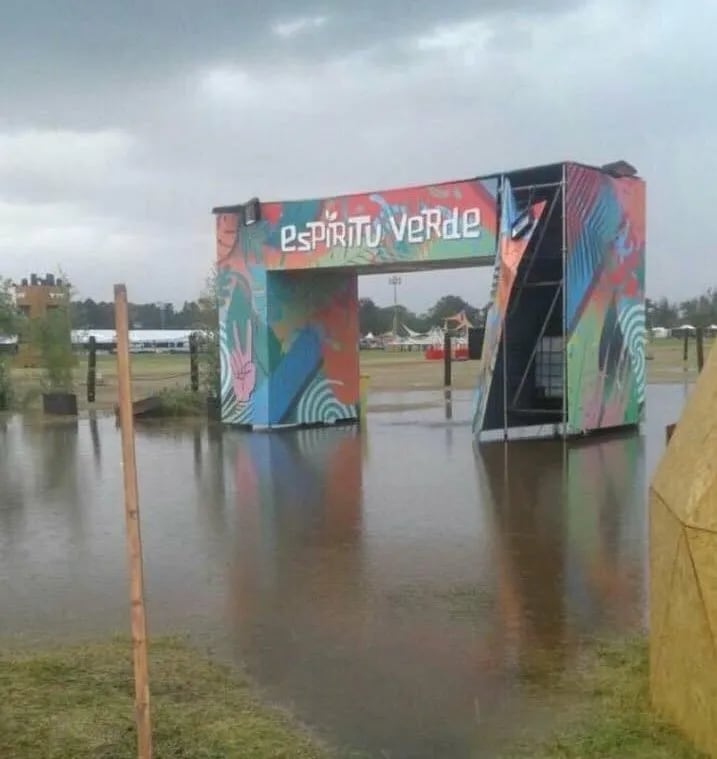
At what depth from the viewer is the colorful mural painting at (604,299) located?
1577 cm

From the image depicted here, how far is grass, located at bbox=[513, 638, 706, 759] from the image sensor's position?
4.15 meters

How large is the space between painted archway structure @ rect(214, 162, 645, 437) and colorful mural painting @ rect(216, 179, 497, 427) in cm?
2

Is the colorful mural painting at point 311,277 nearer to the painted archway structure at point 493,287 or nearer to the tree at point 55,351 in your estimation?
the painted archway structure at point 493,287

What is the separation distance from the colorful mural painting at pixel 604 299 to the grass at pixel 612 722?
10.9m

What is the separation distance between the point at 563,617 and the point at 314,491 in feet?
18.1

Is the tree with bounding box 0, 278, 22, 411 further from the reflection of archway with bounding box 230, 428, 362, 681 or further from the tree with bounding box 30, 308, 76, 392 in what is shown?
the reflection of archway with bounding box 230, 428, 362, 681

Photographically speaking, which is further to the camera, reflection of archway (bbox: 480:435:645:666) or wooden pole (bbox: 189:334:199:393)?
wooden pole (bbox: 189:334:199:393)

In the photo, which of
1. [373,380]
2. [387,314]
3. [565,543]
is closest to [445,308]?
[387,314]

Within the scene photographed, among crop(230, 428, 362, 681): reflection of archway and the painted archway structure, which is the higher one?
the painted archway structure

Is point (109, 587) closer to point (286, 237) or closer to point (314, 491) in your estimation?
point (314, 491)

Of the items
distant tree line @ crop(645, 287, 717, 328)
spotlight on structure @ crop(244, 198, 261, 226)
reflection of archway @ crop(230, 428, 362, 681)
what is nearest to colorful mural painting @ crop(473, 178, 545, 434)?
reflection of archway @ crop(230, 428, 362, 681)

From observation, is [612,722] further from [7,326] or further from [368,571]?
[7,326]

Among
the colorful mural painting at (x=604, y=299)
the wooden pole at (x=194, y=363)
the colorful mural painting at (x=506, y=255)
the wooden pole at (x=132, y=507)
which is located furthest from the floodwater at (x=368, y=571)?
the wooden pole at (x=194, y=363)

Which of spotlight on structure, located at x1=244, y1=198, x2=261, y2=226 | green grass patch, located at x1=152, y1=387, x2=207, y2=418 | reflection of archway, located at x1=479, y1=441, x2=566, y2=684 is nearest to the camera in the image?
reflection of archway, located at x1=479, y1=441, x2=566, y2=684
